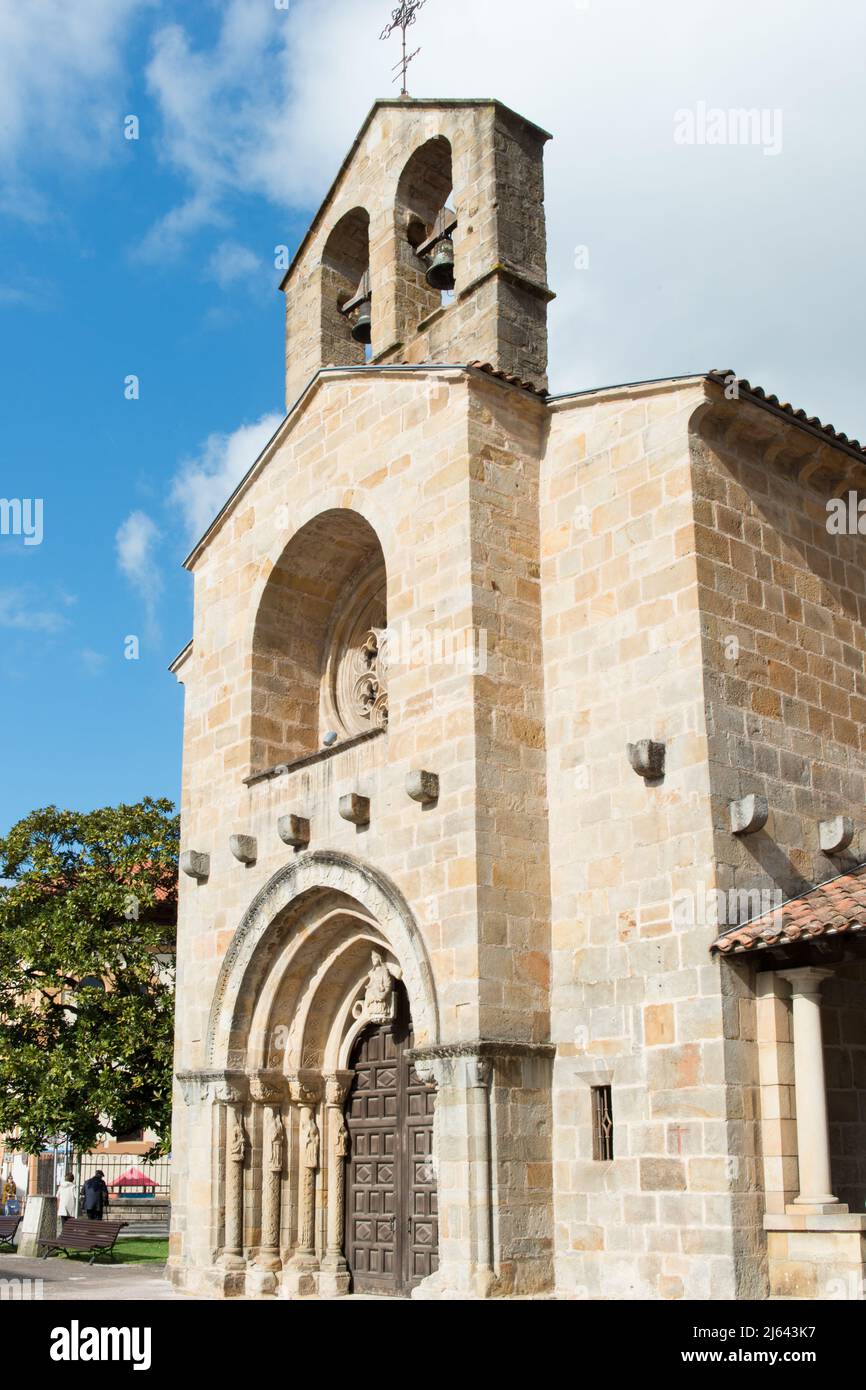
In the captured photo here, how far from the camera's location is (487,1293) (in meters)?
9.91

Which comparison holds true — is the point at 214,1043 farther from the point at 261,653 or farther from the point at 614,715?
the point at 614,715

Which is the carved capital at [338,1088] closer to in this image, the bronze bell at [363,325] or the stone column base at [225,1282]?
the stone column base at [225,1282]

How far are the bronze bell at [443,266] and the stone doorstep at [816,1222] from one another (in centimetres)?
908

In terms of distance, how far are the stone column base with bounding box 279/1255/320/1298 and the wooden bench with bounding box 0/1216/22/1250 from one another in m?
→ 9.03

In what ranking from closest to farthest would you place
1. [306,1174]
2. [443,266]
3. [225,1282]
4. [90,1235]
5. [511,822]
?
[511,822], [225,1282], [306,1174], [443,266], [90,1235]

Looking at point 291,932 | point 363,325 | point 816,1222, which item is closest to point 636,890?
point 816,1222

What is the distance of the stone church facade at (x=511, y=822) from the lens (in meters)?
9.82

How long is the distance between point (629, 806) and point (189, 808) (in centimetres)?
593

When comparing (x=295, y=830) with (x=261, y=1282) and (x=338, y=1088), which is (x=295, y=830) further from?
(x=261, y=1282)

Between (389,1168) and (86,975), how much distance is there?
976 cm

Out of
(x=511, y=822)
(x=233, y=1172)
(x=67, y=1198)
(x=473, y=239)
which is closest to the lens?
(x=511, y=822)

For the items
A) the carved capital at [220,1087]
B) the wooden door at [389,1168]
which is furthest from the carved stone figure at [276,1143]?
the wooden door at [389,1168]

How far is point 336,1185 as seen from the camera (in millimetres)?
13086

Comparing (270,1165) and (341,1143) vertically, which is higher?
(341,1143)
